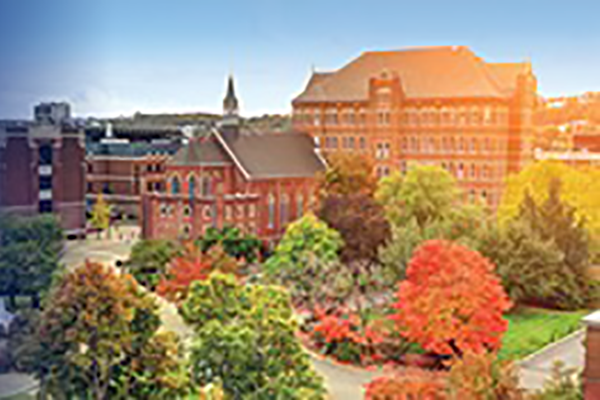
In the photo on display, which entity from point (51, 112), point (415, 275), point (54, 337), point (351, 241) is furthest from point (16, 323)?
point (351, 241)

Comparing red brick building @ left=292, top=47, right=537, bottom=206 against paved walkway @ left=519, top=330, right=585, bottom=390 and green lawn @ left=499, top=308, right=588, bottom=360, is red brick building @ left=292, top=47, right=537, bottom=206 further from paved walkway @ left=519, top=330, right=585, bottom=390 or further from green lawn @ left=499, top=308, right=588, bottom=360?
paved walkway @ left=519, top=330, right=585, bottom=390

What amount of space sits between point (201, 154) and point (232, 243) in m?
5.66

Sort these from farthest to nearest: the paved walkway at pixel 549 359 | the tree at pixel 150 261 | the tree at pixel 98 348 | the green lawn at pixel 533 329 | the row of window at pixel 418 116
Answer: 1. the row of window at pixel 418 116
2. the tree at pixel 150 261
3. the green lawn at pixel 533 329
4. the paved walkway at pixel 549 359
5. the tree at pixel 98 348

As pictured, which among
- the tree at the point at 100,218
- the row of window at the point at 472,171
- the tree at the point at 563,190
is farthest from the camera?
the tree at the point at 100,218

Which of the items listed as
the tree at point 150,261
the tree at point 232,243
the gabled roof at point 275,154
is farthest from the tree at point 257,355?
the gabled roof at point 275,154

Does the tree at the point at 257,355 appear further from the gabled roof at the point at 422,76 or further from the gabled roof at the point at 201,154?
the gabled roof at the point at 422,76

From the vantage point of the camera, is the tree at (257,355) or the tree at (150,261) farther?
the tree at (150,261)

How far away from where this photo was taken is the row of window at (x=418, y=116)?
31.5 metres

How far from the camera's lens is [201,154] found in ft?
94.3

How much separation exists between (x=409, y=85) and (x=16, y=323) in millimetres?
24413

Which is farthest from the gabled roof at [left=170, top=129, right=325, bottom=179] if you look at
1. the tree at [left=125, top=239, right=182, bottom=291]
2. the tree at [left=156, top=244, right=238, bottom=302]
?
the tree at [left=156, top=244, right=238, bottom=302]

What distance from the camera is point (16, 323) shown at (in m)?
11.3

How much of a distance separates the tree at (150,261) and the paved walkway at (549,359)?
389 inches

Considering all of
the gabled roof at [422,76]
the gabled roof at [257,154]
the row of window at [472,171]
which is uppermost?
the gabled roof at [422,76]
